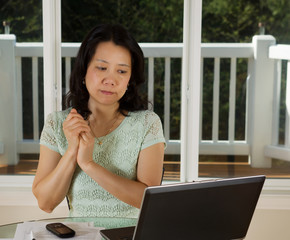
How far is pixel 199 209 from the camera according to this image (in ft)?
4.22

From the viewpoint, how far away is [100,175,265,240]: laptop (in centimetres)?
124

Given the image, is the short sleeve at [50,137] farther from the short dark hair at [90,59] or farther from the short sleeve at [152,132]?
the short sleeve at [152,132]

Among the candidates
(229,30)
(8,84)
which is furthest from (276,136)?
(8,84)

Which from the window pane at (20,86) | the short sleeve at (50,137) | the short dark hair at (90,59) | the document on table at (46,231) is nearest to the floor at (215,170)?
the window pane at (20,86)

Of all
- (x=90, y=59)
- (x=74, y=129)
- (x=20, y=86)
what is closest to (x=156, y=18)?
(x=20, y=86)

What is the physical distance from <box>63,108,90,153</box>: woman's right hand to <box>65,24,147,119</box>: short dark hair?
0.20 meters

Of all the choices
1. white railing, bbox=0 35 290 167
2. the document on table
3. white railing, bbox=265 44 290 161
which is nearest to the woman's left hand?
the document on table

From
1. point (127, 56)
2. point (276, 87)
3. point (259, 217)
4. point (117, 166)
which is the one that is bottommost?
point (259, 217)

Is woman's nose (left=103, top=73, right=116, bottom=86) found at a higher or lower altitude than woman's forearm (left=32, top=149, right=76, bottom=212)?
higher

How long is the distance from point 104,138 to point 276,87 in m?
1.48

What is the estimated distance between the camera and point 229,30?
2.99 m

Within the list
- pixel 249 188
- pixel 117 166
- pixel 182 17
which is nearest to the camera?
pixel 249 188

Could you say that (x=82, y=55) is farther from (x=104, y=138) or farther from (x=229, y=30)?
(x=229, y=30)

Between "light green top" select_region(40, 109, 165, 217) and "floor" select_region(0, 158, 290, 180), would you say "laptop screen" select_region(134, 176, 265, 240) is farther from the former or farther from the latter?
"floor" select_region(0, 158, 290, 180)
